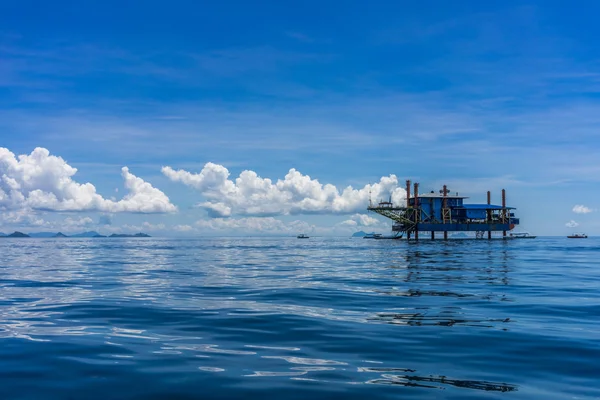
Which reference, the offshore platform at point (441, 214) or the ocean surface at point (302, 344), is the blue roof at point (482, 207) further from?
the ocean surface at point (302, 344)

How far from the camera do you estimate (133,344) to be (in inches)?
437

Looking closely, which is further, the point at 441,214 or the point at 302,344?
the point at 441,214

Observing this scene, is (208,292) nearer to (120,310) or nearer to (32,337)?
(120,310)

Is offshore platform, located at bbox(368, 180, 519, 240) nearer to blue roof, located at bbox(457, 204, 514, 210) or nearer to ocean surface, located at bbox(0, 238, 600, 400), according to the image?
blue roof, located at bbox(457, 204, 514, 210)

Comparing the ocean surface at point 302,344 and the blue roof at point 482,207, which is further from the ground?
the blue roof at point 482,207

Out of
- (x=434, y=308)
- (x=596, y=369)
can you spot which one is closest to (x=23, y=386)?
(x=596, y=369)

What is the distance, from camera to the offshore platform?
398ft

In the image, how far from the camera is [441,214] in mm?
122500

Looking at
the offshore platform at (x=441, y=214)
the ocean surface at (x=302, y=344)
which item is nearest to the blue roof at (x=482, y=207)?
the offshore platform at (x=441, y=214)

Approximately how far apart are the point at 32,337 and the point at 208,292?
9.61 meters

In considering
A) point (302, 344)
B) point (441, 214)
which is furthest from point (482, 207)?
point (302, 344)

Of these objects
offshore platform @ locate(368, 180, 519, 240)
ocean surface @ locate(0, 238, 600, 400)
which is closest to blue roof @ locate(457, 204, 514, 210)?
offshore platform @ locate(368, 180, 519, 240)

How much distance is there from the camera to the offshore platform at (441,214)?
121 m

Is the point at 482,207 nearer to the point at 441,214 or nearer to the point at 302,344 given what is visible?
the point at 441,214
